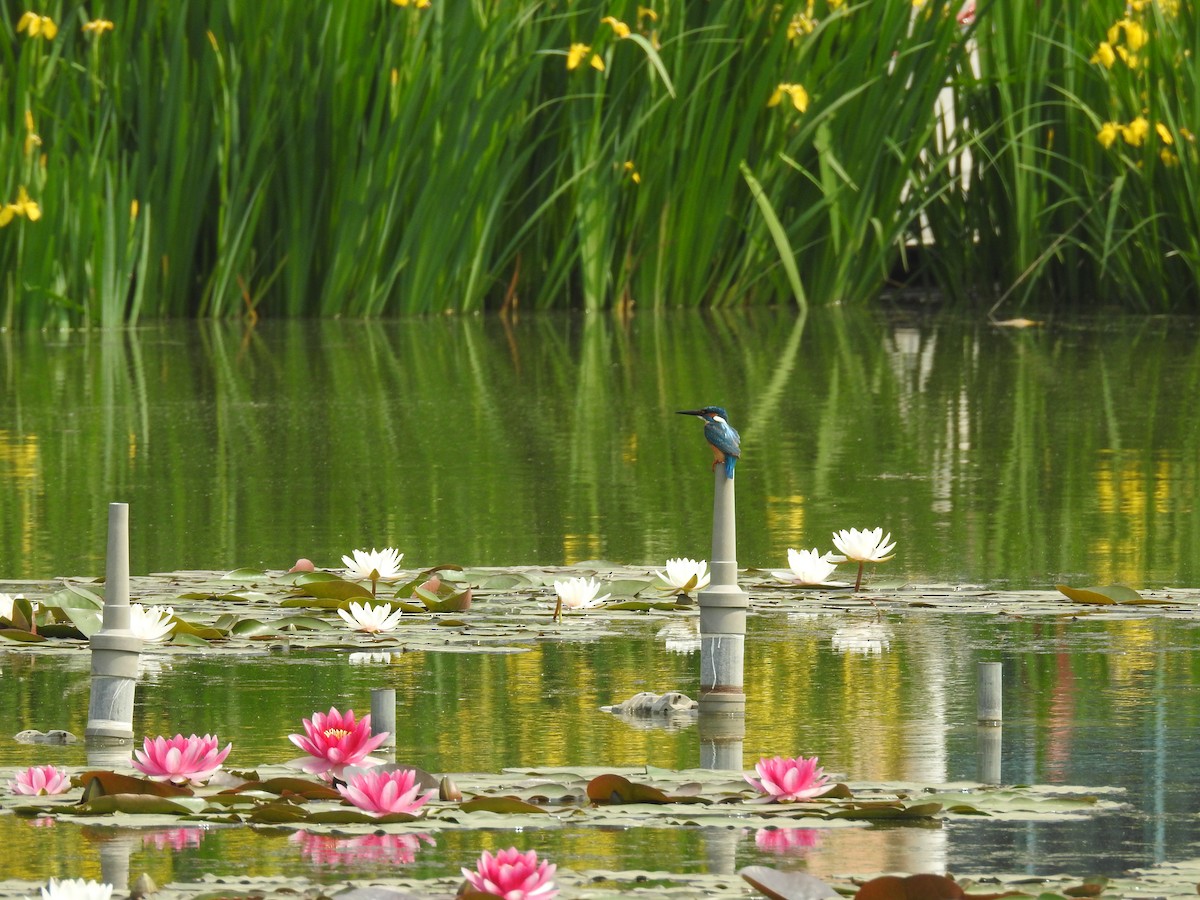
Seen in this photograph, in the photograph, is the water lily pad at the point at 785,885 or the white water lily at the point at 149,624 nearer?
the water lily pad at the point at 785,885

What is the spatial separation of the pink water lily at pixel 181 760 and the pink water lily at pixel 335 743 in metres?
0.10

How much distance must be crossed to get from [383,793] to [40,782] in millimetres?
438

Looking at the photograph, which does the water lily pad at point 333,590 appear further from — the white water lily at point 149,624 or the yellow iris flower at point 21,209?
the yellow iris flower at point 21,209

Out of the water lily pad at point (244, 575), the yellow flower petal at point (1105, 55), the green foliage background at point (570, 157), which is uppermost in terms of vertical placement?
the yellow flower petal at point (1105, 55)

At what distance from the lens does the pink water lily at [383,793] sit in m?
2.78

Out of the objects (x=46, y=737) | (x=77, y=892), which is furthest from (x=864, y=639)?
(x=77, y=892)

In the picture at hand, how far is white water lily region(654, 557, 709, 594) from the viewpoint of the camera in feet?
14.8

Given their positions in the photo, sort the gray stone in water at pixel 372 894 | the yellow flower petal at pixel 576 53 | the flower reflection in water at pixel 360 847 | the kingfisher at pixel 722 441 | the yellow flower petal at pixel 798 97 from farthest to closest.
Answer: the yellow flower petal at pixel 798 97, the yellow flower petal at pixel 576 53, the kingfisher at pixel 722 441, the flower reflection in water at pixel 360 847, the gray stone in water at pixel 372 894

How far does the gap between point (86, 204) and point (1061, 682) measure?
8018 millimetres

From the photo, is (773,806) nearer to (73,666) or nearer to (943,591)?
(73,666)

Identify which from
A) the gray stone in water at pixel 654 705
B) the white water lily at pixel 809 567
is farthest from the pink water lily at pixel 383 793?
the white water lily at pixel 809 567

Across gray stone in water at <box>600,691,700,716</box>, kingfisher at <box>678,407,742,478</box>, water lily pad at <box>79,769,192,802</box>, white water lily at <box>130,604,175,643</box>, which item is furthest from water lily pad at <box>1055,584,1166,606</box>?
water lily pad at <box>79,769,192,802</box>

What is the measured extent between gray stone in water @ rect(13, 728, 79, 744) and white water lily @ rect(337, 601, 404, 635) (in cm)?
77

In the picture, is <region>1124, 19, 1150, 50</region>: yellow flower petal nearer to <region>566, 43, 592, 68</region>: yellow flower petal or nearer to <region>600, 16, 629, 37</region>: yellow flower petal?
<region>600, 16, 629, 37</region>: yellow flower petal
